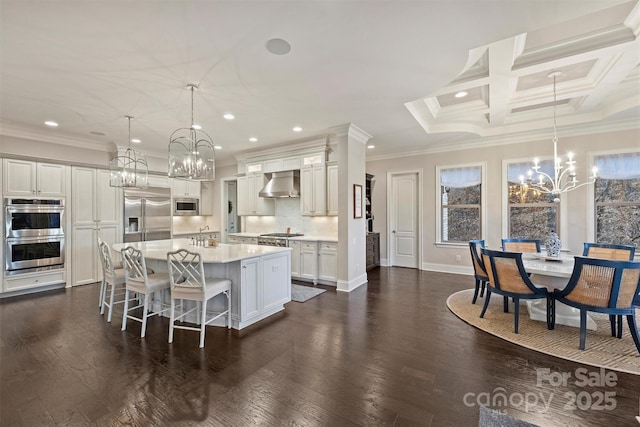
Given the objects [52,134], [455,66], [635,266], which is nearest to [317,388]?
[635,266]

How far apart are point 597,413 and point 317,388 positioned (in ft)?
6.57

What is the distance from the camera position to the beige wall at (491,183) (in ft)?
16.7

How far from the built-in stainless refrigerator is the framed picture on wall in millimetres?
4649

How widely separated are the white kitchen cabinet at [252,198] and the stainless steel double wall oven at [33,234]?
134 inches

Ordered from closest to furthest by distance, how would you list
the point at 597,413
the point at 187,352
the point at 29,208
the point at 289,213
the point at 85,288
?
the point at 597,413 < the point at 187,352 < the point at 29,208 < the point at 85,288 < the point at 289,213

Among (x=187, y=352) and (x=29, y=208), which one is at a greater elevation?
(x=29, y=208)

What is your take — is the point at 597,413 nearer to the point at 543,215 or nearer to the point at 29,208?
the point at 543,215

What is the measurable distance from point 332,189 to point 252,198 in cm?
226

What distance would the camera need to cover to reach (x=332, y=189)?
215 inches

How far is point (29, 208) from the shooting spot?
16.1ft

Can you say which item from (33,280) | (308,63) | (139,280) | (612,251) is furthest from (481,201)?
(33,280)

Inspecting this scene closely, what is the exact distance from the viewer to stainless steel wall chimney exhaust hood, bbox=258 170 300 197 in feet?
19.7

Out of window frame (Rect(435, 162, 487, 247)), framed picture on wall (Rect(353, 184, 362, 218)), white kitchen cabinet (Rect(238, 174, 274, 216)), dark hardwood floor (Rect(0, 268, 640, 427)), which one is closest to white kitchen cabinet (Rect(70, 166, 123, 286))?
dark hardwood floor (Rect(0, 268, 640, 427))

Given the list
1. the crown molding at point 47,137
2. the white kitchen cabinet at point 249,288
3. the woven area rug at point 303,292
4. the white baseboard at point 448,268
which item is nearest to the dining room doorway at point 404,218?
the white baseboard at point 448,268
